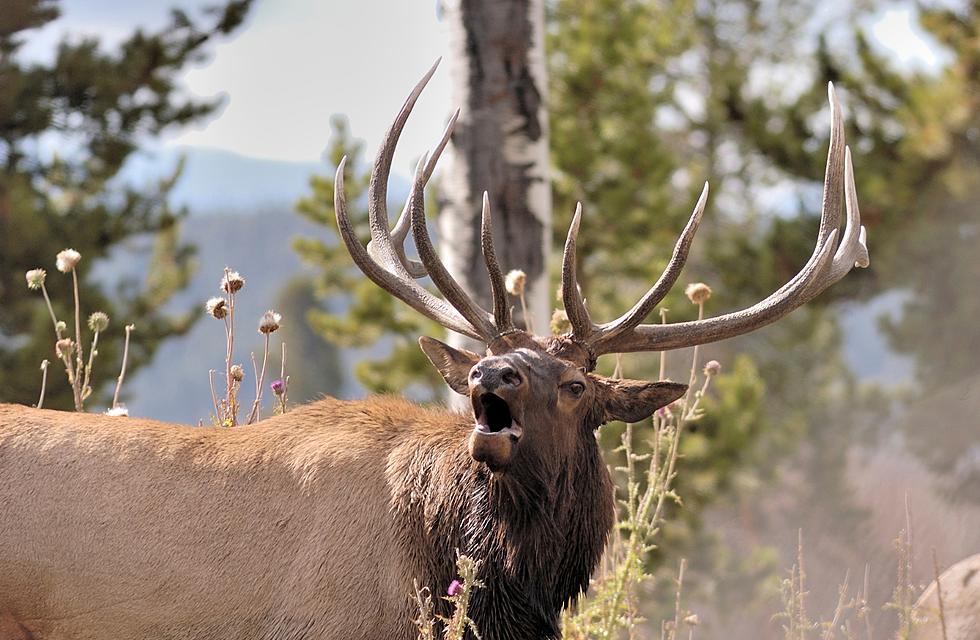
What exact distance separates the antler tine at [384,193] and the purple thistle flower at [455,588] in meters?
1.14

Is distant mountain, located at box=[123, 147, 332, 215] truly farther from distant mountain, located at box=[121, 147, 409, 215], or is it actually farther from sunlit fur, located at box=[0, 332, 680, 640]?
sunlit fur, located at box=[0, 332, 680, 640]

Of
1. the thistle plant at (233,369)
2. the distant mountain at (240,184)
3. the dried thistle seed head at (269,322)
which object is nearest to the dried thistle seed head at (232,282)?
the thistle plant at (233,369)

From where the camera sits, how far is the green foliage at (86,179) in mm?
16938

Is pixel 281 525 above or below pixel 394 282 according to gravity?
below

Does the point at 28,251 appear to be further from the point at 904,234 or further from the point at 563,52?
the point at 904,234

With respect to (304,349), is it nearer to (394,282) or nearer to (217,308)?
(217,308)

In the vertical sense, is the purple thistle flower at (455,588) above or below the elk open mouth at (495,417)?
below

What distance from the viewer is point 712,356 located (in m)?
24.7

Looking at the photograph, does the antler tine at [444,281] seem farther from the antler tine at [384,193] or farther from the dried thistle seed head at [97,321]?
the dried thistle seed head at [97,321]

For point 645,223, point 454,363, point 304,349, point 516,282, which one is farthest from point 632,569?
point 304,349

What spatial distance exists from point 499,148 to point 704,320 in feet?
7.32

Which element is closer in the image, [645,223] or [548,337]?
[548,337]

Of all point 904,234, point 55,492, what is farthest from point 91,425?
point 904,234

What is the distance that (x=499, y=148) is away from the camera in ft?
19.4
